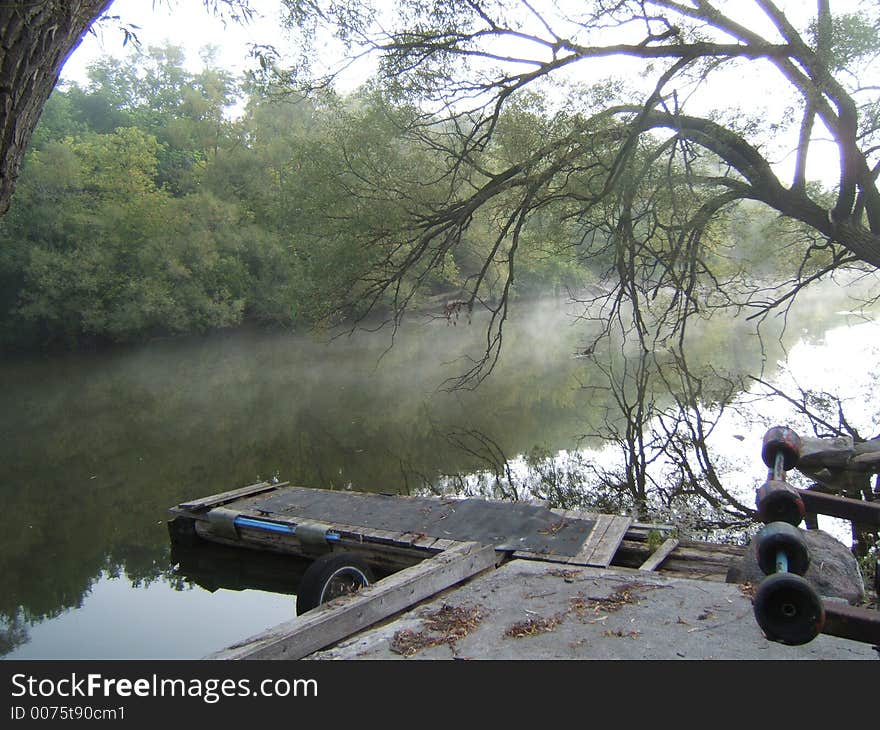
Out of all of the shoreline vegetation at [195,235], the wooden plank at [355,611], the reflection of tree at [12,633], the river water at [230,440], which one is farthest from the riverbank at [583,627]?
the shoreline vegetation at [195,235]

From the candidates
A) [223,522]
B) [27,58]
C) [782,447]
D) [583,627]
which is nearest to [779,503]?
[782,447]

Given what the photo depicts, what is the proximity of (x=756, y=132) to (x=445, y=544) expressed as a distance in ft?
25.2

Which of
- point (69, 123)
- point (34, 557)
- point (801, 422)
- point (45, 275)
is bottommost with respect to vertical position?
point (34, 557)

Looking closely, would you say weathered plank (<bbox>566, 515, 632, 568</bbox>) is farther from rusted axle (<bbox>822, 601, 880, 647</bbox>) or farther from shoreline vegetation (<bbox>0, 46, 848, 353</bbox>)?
shoreline vegetation (<bbox>0, 46, 848, 353</bbox>)

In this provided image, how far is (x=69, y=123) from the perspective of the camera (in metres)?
38.6

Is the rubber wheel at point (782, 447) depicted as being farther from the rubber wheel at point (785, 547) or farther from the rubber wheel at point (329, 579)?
the rubber wheel at point (329, 579)

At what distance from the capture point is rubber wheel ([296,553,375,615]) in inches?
221

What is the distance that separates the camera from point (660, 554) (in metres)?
5.75

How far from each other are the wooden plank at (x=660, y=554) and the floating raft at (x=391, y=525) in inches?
11.2

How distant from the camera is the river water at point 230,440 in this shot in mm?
7539

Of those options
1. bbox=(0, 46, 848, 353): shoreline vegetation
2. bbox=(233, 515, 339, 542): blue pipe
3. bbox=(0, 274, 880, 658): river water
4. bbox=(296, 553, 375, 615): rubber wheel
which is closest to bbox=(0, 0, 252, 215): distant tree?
bbox=(296, 553, 375, 615): rubber wheel

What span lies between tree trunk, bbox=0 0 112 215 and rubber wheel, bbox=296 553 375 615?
12.9ft
